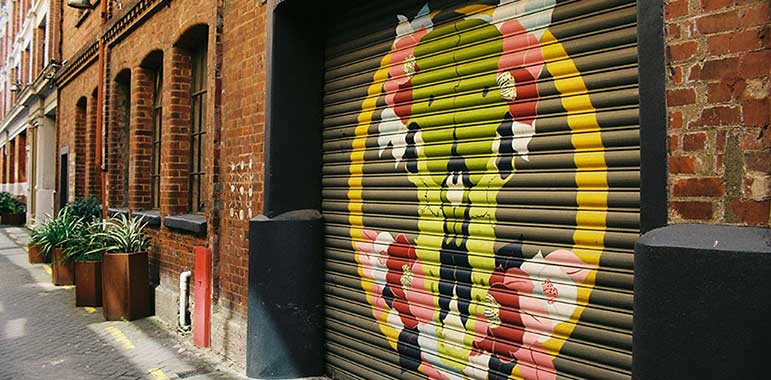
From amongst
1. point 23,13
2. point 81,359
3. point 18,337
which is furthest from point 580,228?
point 23,13

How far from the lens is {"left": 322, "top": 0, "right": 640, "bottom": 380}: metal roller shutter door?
2.89 metres

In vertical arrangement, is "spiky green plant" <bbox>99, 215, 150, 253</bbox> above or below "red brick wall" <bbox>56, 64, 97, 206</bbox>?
below

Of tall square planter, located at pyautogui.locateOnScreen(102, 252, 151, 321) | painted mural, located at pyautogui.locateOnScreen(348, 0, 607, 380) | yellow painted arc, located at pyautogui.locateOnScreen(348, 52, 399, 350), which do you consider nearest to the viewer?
painted mural, located at pyautogui.locateOnScreen(348, 0, 607, 380)

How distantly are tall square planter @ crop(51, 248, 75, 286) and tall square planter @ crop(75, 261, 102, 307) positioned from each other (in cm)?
191

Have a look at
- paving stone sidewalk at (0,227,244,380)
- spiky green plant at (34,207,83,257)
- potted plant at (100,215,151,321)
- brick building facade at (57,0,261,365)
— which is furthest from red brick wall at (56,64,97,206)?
potted plant at (100,215,151,321)

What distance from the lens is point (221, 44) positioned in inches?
248

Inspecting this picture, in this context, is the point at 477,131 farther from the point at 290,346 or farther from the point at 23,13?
the point at 23,13

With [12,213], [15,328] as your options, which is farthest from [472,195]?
[12,213]

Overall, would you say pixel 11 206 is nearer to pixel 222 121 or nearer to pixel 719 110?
pixel 222 121

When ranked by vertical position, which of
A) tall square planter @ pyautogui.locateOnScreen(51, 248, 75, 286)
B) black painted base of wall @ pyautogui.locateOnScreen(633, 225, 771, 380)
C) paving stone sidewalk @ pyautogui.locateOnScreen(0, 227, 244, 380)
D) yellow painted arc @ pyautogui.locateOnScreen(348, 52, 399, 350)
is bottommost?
paving stone sidewalk @ pyautogui.locateOnScreen(0, 227, 244, 380)

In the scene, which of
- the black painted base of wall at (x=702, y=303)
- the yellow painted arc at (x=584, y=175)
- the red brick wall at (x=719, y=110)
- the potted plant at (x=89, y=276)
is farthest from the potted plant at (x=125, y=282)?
the red brick wall at (x=719, y=110)

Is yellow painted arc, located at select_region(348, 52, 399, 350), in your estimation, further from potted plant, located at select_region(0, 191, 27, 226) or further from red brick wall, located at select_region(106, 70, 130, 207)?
potted plant, located at select_region(0, 191, 27, 226)

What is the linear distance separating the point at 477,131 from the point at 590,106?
823mm

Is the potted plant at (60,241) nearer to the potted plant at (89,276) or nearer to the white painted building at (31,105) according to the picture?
the potted plant at (89,276)
